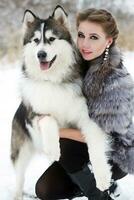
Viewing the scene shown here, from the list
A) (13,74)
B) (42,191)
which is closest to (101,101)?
(42,191)

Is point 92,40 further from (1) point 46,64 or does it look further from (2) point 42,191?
(2) point 42,191

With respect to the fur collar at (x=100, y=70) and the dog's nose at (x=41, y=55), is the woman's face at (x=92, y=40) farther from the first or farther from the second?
the dog's nose at (x=41, y=55)

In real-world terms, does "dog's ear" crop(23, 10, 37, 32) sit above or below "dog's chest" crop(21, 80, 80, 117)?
above

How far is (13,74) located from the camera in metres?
4.46

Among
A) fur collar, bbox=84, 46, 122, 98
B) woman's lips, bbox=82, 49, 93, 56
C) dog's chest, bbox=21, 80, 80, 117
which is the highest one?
woman's lips, bbox=82, 49, 93, 56

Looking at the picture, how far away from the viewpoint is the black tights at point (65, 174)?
7.29 feet

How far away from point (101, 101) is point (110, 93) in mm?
57

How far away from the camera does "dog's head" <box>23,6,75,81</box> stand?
2105 mm

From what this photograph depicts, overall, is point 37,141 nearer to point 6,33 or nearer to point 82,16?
point 82,16

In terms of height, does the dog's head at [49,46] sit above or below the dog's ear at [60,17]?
below

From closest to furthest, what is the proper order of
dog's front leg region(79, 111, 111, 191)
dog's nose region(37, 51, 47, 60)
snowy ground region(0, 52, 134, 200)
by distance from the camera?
dog's nose region(37, 51, 47, 60)
dog's front leg region(79, 111, 111, 191)
snowy ground region(0, 52, 134, 200)

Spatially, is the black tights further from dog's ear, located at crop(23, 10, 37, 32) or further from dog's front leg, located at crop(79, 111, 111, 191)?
dog's ear, located at crop(23, 10, 37, 32)

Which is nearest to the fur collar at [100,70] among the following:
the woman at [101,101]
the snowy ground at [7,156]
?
the woman at [101,101]

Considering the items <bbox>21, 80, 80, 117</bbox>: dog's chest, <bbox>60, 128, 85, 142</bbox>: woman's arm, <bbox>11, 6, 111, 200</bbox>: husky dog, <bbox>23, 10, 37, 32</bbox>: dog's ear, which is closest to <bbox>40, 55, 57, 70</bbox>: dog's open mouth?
<bbox>11, 6, 111, 200</bbox>: husky dog
